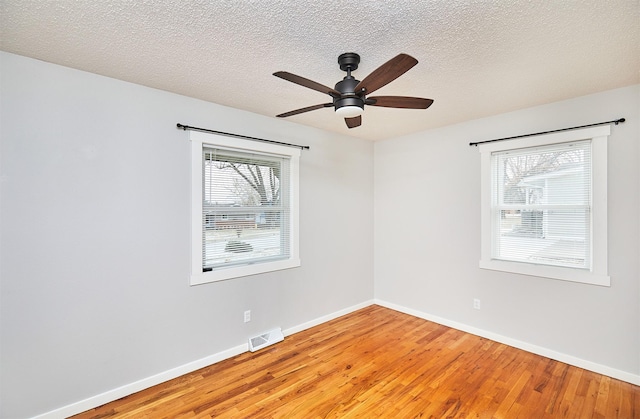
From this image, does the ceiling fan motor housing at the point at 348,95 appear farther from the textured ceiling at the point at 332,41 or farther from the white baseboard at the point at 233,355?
the white baseboard at the point at 233,355

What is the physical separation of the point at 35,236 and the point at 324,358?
258cm

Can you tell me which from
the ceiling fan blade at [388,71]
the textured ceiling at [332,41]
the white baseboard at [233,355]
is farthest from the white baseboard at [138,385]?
the ceiling fan blade at [388,71]

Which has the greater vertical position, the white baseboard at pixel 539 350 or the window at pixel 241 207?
the window at pixel 241 207

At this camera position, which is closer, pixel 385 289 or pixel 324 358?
pixel 324 358

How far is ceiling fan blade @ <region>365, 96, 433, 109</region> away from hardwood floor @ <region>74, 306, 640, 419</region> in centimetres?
222

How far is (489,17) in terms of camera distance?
159 cm

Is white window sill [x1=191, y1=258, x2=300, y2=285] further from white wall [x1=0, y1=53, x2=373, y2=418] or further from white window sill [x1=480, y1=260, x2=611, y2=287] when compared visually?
white window sill [x1=480, y1=260, x2=611, y2=287]

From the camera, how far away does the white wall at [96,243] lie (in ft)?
6.48

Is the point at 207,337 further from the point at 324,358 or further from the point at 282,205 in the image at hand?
the point at 282,205

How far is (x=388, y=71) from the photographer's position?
1.54m

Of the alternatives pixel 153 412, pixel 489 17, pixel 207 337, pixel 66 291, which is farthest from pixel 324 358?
pixel 489 17

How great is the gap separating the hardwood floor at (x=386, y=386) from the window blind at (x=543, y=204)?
106cm

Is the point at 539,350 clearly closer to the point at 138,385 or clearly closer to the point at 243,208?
the point at 243,208

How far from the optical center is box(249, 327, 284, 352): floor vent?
3061 millimetres
